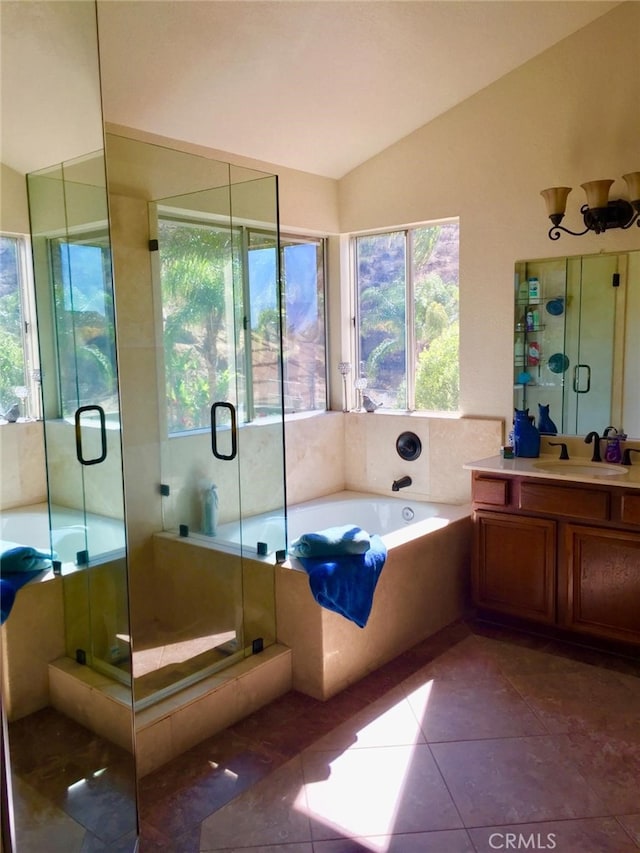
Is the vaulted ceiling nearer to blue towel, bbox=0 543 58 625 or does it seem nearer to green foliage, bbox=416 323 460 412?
green foliage, bbox=416 323 460 412

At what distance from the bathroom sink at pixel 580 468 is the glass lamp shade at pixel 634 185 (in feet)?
4.06

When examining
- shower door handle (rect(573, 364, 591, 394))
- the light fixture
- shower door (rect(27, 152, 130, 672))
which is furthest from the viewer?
shower door handle (rect(573, 364, 591, 394))

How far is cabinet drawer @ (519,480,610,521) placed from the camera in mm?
3023

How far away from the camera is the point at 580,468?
10.9 feet

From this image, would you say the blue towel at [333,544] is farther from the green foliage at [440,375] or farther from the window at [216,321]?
the green foliage at [440,375]

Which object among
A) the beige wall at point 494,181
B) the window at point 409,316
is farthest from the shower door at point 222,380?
the window at point 409,316

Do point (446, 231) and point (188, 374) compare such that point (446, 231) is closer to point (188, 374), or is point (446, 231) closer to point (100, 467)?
point (188, 374)

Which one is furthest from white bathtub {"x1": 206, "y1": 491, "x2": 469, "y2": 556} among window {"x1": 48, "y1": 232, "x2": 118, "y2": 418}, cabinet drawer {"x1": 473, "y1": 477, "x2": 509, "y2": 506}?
window {"x1": 48, "y1": 232, "x2": 118, "y2": 418}

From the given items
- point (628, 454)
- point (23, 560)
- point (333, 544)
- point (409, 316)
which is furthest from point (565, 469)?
point (23, 560)

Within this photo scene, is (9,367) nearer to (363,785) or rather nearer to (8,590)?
(8,590)

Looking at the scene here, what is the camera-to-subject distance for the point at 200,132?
3387mm

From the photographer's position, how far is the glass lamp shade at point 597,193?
3.14m

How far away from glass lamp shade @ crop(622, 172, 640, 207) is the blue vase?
116 centimetres

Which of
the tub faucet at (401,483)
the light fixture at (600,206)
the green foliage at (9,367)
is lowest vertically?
the tub faucet at (401,483)
